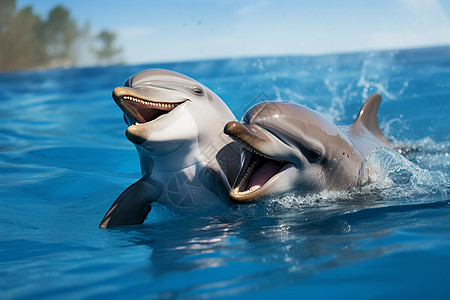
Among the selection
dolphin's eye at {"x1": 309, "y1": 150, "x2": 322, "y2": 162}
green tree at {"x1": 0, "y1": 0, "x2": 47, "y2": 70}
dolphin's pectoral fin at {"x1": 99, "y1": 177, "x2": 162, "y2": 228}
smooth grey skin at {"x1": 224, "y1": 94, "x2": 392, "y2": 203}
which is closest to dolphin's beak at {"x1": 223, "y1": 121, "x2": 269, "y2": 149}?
smooth grey skin at {"x1": 224, "y1": 94, "x2": 392, "y2": 203}

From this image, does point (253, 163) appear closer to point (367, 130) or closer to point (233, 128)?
point (233, 128)

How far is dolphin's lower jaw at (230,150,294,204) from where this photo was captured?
161 inches

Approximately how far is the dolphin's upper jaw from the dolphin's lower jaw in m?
0.84

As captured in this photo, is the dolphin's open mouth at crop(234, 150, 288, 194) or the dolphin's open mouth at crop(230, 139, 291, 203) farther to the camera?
the dolphin's open mouth at crop(234, 150, 288, 194)

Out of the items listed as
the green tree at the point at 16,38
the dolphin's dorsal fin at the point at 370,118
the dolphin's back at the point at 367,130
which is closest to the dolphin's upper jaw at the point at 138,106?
the dolphin's back at the point at 367,130

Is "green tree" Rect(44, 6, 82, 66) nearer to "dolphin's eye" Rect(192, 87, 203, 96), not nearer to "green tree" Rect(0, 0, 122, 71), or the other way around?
"green tree" Rect(0, 0, 122, 71)

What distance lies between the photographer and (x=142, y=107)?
4.59m

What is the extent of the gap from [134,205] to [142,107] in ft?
2.94

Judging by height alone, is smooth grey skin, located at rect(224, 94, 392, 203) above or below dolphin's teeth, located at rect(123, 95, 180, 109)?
below

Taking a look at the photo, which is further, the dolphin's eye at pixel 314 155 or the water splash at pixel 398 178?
the water splash at pixel 398 178

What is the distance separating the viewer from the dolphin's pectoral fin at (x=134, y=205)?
15.6ft

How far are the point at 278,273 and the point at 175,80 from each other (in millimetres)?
2379

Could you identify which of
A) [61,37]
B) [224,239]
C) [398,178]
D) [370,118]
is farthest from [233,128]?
[61,37]

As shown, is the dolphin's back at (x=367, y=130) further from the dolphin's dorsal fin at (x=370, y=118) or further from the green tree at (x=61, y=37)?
the green tree at (x=61, y=37)
